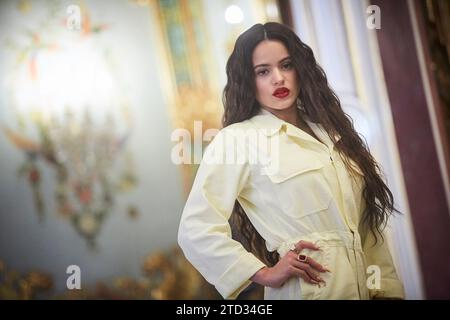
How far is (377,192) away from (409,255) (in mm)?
256

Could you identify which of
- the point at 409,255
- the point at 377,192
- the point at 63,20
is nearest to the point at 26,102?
the point at 63,20

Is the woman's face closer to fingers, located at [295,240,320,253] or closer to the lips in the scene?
the lips

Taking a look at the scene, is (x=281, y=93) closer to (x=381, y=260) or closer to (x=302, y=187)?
(x=302, y=187)

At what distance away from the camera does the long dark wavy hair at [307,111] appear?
202cm

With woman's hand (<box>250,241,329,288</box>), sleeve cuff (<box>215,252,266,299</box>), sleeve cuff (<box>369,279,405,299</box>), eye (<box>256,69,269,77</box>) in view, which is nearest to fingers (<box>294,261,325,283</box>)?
woman's hand (<box>250,241,329,288</box>)

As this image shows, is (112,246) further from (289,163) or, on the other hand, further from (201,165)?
(289,163)

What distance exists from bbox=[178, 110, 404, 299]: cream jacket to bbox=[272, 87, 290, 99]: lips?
10 centimetres

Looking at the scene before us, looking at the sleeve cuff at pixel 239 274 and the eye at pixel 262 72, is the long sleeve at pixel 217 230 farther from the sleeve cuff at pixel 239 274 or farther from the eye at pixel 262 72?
the eye at pixel 262 72

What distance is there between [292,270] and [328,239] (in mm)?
158

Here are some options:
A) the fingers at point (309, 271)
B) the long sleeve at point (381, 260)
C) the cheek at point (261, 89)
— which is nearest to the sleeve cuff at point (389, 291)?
the long sleeve at point (381, 260)

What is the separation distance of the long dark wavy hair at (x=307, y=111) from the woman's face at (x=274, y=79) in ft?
0.08

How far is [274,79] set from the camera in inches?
80.7

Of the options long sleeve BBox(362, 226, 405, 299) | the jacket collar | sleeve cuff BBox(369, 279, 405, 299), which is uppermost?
the jacket collar

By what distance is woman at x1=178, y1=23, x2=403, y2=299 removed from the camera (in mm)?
1939
